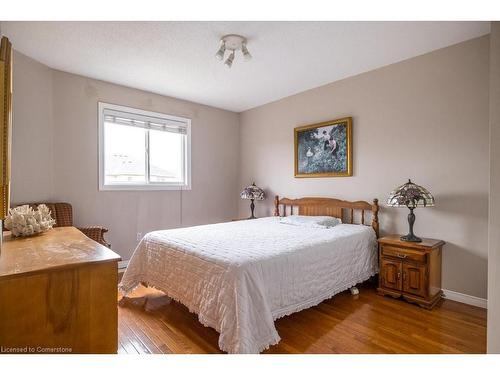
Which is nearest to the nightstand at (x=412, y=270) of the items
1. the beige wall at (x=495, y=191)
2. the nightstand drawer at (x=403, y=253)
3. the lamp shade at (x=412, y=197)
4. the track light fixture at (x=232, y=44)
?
the nightstand drawer at (x=403, y=253)

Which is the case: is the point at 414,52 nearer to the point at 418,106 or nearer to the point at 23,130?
the point at 418,106

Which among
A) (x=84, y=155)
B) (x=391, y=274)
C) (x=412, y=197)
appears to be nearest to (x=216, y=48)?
(x=84, y=155)

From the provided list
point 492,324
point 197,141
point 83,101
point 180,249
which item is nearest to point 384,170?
point 492,324

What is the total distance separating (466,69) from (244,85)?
2393 millimetres

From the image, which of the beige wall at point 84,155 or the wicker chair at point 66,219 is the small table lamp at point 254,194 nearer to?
the beige wall at point 84,155

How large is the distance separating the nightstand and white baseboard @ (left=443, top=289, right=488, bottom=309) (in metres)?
0.07

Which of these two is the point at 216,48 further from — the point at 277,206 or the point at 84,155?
the point at 277,206

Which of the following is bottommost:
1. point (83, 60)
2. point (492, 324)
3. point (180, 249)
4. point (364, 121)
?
point (492, 324)

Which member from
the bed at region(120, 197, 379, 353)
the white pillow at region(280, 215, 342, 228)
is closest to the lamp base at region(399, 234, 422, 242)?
the bed at region(120, 197, 379, 353)

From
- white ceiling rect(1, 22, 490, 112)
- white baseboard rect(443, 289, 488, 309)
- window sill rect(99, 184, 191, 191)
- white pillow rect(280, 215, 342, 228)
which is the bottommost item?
white baseboard rect(443, 289, 488, 309)

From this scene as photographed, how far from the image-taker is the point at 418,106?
2.86 metres

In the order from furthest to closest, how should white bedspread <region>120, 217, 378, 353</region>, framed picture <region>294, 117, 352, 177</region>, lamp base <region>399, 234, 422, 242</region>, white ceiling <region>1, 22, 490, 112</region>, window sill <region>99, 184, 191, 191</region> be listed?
window sill <region>99, 184, 191, 191</region> < framed picture <region>294, 117, 352, 177</region> < lamp base <region>399, 234, 422, 242</region> < white ceiling <region>1, 22, 490, 112</region> < white bedspread <region>120, 217, 378, 353</region>

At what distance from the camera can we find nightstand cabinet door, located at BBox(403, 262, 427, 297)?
8.16 feet

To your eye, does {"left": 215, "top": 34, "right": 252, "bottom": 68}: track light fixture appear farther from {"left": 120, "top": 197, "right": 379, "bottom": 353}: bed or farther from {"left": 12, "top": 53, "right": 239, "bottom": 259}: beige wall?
{"left": 12, "top": 53, "right": 239, "bottom": 259}: beige wall
